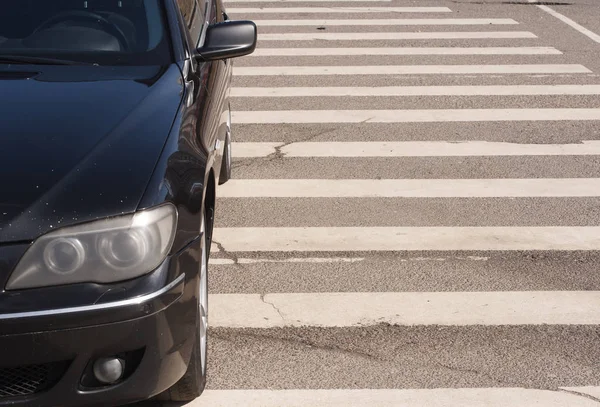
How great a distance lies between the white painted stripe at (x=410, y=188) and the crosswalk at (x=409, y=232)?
2cm

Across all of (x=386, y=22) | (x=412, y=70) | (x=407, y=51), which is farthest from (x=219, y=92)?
(x=386, y=22)

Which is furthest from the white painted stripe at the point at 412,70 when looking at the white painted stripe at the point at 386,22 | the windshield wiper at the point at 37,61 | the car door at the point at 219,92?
the windshield wiper at the point at 37,61

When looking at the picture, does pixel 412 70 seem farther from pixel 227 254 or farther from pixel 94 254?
pixel 94 254

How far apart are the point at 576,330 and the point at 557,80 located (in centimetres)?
578

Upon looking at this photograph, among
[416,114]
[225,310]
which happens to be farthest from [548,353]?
[416,114]

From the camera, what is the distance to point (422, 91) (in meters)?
9.79

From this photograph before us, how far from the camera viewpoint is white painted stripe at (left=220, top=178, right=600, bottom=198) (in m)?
6.93

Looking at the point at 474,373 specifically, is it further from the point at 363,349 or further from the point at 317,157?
the point at 317,157

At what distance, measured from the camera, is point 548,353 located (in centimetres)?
464

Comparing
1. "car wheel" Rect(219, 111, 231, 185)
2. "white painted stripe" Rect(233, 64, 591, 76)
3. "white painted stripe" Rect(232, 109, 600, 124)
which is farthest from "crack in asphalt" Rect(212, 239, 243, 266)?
"white painted stripe" Rect(233, 64, 591, 76)

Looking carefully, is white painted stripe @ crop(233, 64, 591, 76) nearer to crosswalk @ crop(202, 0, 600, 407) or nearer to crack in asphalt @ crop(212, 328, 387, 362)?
crosswalk @ crop(202, 0, 600, 407)

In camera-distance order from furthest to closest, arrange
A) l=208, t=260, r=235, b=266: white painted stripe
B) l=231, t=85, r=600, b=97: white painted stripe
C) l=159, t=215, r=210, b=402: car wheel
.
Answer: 1. l=231, t=85, r=600, b=97: white painted stripe
2. l=208, t=260, r=235, b=266: white painted stripe
3. l=159, t=215, r=210, b=402: car wheel

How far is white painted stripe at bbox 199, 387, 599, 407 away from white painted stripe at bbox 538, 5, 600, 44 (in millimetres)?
8608

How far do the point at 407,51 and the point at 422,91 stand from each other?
1.86 metres
